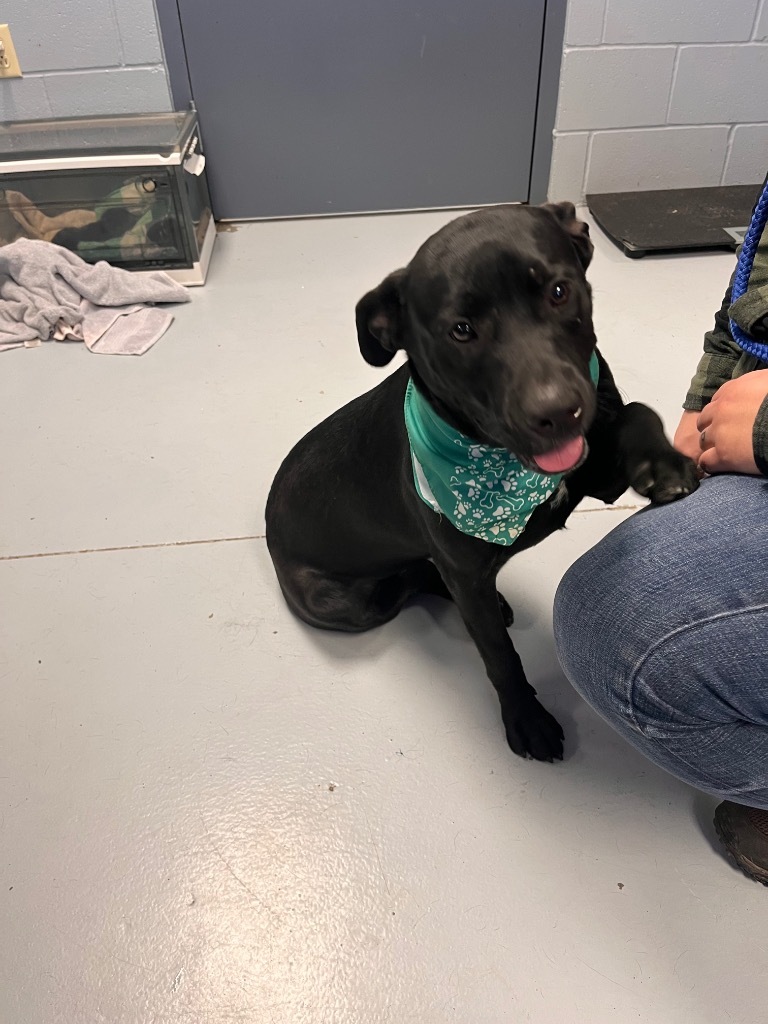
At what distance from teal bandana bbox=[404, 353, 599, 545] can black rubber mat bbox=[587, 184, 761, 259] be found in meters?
1.74

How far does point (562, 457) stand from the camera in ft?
2.59

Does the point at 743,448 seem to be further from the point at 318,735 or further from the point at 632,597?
the point at 318,735

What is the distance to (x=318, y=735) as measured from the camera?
3.98ft

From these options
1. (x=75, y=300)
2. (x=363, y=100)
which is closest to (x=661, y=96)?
(x=363, y=100)

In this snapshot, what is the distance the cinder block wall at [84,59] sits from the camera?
240 cm

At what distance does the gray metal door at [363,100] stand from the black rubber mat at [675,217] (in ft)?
1.28

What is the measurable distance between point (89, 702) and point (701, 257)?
2.21 metres

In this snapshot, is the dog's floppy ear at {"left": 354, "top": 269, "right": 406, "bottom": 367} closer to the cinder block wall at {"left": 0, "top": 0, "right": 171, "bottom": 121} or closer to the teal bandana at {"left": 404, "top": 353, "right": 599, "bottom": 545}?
the teal bandana at {"left": 404, "top": 353, "right": 599, "bottom": 545}

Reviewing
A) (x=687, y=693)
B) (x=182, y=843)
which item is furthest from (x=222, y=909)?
(x=687, y=693)

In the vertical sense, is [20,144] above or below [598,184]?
above

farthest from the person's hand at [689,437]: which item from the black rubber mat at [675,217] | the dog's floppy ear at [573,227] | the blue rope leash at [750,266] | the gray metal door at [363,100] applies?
the gray metal door at [363,100]

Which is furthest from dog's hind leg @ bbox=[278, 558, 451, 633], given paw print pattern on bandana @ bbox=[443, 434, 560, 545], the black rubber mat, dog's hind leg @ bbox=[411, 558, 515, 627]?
the black rubber mat

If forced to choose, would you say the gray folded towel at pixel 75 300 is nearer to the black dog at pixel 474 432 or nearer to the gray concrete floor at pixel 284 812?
the gray concrete floor at pixel 284 812

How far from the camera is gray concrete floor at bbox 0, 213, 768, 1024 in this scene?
94 cm
